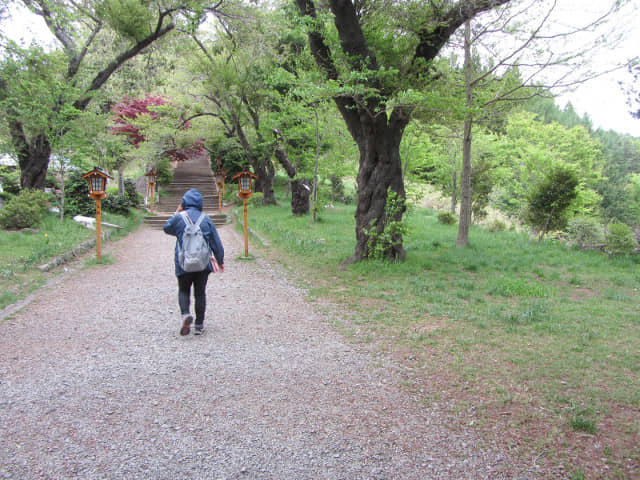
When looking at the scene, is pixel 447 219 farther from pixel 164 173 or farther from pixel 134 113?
pixel 164 173

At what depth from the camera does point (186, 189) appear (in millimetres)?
25250

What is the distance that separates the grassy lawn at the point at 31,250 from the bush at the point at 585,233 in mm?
11712

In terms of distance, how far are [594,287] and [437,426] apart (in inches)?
207

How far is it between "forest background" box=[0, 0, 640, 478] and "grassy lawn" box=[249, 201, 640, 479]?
72 mm

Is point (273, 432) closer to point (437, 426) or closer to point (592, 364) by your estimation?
point (437, 426)

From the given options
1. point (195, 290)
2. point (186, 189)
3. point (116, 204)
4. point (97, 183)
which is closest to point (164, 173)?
point (186, 189)

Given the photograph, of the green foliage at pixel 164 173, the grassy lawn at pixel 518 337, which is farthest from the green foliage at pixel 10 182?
the grassy lawn at pixel 518 337

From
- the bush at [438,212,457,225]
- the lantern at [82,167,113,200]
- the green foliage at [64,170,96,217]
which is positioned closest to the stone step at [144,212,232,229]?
the green foliage at [64,170,96,217]

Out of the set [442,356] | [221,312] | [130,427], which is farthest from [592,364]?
[221,312]

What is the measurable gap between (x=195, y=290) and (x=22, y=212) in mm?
8731

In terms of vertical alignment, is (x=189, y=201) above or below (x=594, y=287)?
above

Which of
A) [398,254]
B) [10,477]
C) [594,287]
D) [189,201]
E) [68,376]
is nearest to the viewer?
[10,477]

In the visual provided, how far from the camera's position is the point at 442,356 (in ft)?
13.3

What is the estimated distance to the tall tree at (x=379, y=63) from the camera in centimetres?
698
